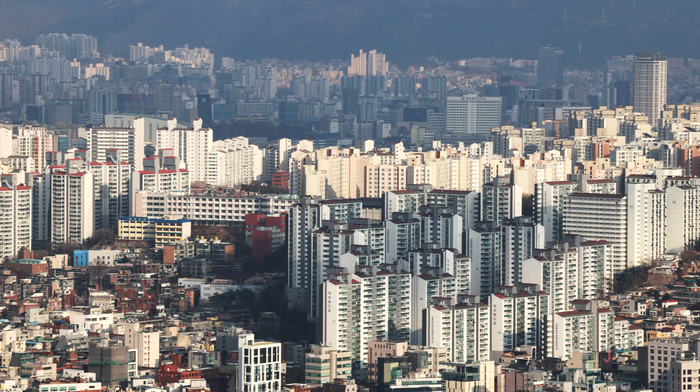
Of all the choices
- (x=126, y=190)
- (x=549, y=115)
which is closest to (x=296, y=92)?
(x=549, y=115)

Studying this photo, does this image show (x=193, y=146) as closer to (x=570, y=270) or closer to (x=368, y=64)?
(x=570, y=270)

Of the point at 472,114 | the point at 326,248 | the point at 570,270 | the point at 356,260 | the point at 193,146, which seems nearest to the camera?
the point at 356,260

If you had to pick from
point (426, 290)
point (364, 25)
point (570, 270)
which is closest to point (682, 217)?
point (570, 270)

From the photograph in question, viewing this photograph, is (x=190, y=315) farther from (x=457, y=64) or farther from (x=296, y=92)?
(x=457, y=64)

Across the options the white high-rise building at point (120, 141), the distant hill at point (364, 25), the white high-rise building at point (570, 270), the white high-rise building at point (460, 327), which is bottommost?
the white high-rise building at point (460, 327)

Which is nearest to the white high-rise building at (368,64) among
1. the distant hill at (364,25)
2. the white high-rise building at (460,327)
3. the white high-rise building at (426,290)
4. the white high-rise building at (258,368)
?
the distant hill at (364,25)

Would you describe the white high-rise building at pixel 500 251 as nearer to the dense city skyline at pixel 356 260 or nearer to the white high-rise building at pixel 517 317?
the dense city skyline at pixel 356 260
